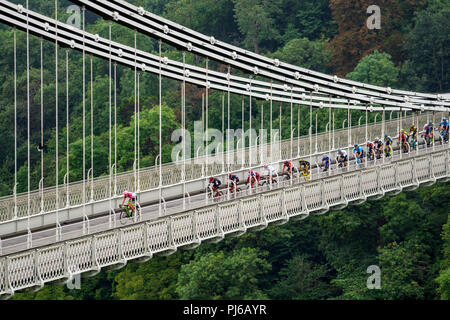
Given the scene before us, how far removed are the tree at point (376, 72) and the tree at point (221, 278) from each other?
2074 centimetres

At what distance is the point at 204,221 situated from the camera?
149 feet

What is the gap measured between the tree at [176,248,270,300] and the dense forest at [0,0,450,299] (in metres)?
0.08

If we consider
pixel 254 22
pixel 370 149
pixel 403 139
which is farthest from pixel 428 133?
pixel 254 22

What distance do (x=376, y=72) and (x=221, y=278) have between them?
2466 centimetres

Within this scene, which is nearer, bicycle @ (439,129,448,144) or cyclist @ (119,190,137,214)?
cyclist @ (119,190,137,214)

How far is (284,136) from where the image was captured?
290 feet

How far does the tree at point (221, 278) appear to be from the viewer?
244 feet

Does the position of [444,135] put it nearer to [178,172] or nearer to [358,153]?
[358,153]

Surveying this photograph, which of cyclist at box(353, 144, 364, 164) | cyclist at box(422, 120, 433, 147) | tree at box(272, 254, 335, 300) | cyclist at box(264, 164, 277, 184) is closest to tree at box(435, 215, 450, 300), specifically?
tree at box(272, 254, 335, 300)

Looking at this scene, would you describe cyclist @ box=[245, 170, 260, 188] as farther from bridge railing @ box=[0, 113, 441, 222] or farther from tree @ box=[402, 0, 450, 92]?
tree @ box=[402, 0, 450, 92]

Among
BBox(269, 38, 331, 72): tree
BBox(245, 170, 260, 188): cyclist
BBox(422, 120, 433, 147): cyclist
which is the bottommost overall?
BBox(245, 170, 260, 188): cyclist

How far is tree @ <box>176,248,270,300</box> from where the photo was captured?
74375mm

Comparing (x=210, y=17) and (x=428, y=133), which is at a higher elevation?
(x=210, y=17)

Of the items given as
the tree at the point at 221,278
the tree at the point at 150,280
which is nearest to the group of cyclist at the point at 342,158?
the tree at the point at 221,278
